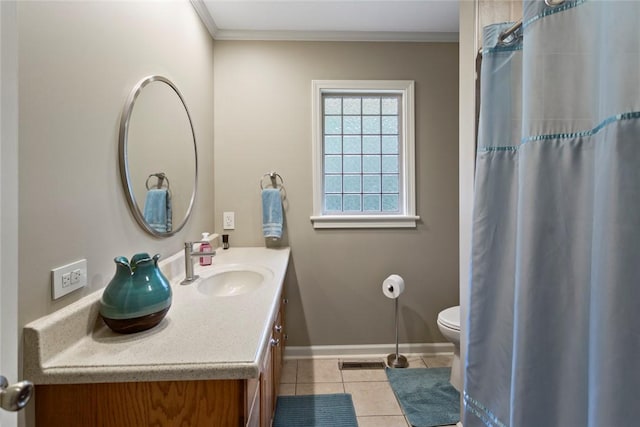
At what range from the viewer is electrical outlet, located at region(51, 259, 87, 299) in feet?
2.71

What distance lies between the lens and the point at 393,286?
7.10 ft

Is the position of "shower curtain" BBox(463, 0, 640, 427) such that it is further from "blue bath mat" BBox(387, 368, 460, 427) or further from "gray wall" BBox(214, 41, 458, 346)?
"gray wall" BBox(214, 41, 458, 346)

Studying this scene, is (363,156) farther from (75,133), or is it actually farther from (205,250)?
(75,133)

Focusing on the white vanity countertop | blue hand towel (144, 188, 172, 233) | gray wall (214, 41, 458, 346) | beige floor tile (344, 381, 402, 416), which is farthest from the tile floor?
blue hand towel (144, 188, 172, 233)

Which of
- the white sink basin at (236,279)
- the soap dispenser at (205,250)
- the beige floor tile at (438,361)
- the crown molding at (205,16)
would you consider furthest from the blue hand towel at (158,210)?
the beige floor tile at (438,361)

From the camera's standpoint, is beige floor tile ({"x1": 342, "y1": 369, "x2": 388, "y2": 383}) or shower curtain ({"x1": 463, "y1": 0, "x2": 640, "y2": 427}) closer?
shower curtain ({"x1": 463, "y1": 0, "x2": 640, "y2": 427})

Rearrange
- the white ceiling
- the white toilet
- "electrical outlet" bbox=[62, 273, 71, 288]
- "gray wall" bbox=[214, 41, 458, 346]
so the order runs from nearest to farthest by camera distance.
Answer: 1. "electrical outlet" bbox=[62, 273, 71, 288]
2. the white toilet
3. the white ceiling
4. "gray wall" bbox=[214, 41, 458, 346]

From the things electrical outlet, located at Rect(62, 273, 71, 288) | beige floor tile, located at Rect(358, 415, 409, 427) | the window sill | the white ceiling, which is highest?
the white ceiling

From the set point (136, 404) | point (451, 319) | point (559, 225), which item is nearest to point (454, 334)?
point (451, 319)

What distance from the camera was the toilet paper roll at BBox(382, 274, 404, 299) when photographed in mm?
2145

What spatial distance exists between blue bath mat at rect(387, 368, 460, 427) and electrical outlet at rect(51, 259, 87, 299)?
1782 mm

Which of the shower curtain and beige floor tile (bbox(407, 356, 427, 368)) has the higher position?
the shower curtain

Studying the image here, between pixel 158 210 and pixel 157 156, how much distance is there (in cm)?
26

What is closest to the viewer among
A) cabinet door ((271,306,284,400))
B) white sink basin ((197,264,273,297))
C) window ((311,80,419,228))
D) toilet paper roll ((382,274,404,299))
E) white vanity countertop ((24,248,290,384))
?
white vanity countertop ((24,248,290,384))
